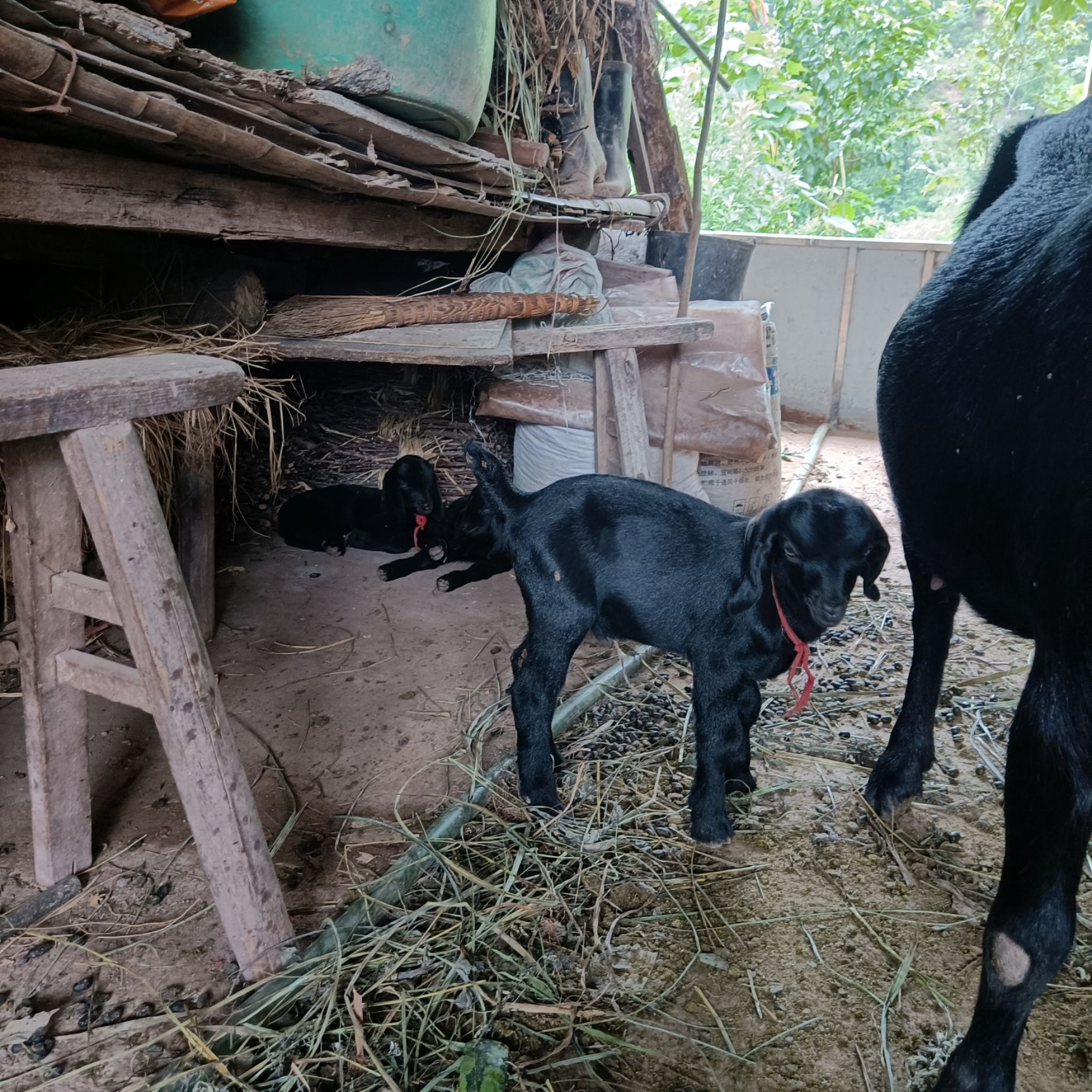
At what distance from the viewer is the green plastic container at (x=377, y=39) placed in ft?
8.70

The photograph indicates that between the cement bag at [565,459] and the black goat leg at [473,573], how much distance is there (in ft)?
1.48

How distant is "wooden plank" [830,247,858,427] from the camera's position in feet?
27.7

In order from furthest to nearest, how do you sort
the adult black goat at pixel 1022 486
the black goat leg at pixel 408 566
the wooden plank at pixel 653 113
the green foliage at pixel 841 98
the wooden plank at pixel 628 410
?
1. the green foliage at pixel 841 98
2. the wooden plank at pixel 653 113
3. the black goat leg at pixel 408 566
4. the wooden plank at pixel 628 410
5. the adult black goat at pixel 1022 486

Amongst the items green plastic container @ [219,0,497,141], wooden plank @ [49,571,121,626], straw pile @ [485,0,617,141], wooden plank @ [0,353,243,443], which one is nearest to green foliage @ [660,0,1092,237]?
straw pile @ [485,0,617,141]

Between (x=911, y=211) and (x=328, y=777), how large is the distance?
15.5 meters

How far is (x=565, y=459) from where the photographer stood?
4570 millimetres

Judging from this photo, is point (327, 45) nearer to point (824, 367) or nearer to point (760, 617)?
point (760, 617)

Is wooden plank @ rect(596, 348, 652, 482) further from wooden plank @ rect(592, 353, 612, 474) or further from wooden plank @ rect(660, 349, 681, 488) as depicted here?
wooden plank @ rect(660, 349, 681, 488)

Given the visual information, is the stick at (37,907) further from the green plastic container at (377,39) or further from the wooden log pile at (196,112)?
the green plastic container at (377,39)

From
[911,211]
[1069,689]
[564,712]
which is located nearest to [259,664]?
[564,712]

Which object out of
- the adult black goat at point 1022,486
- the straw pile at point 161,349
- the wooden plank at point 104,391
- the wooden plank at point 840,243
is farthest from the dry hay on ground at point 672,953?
the wooden plank at point 840,243

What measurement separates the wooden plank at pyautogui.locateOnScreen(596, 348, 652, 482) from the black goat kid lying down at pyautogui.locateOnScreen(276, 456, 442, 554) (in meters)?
1.25

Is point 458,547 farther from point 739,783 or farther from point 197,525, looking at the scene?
point 739,783

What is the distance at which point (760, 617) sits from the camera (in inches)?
99.3
